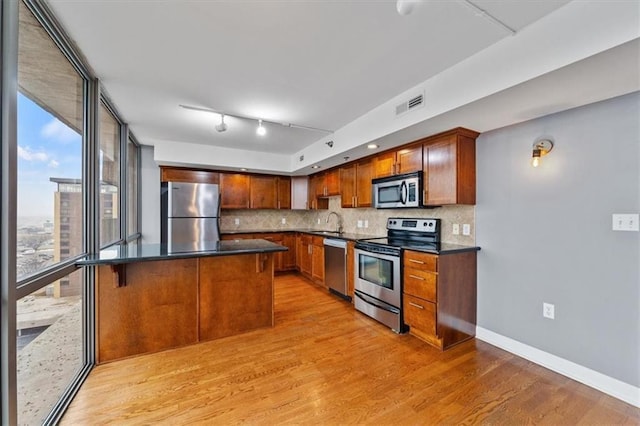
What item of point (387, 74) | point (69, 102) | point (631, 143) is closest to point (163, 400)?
point (69, 102)

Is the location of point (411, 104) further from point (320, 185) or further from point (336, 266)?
point (320, 185)

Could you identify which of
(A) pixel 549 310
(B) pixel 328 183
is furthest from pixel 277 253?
(A) pixel 549 310

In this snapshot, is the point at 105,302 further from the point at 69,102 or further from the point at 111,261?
the point at 69,102

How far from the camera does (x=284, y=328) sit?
298 centimetres

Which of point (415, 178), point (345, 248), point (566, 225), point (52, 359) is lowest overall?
point (52, 359)

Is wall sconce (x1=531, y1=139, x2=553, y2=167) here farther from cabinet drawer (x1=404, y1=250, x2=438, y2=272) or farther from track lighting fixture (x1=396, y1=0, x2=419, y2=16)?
track lighting fixture (x1=396, y1=0, x2=419, y2=16)

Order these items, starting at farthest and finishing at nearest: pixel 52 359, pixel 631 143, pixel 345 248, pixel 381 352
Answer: pixel 345 248 → pixel 381 352 → pixel 631 143 → pixel 52 359

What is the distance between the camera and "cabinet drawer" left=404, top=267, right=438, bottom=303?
2560 mm

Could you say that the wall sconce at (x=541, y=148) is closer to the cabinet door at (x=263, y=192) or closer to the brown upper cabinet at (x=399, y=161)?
the brown upper cabinet at (x=399, y=161)

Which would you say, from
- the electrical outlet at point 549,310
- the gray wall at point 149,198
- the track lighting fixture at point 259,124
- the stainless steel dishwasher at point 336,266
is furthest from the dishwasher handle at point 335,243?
the gray wall at point 149,198

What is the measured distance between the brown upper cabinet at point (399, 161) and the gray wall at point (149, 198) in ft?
12.8

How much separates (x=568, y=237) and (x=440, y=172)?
121 cm

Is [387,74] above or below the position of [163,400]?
above

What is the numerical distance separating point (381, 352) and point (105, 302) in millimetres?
2529
